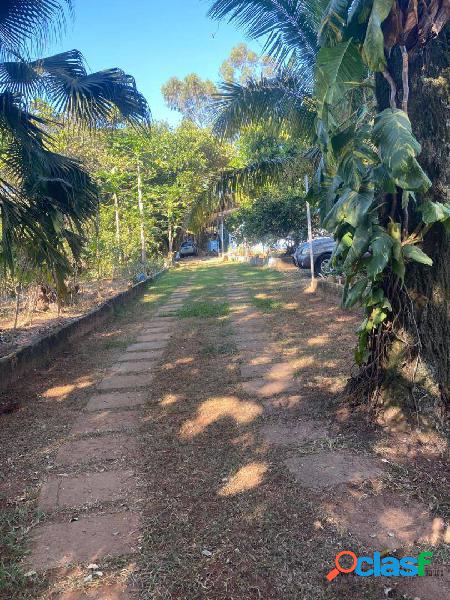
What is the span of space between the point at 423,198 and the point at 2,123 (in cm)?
420

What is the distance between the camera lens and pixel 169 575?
2252 mm

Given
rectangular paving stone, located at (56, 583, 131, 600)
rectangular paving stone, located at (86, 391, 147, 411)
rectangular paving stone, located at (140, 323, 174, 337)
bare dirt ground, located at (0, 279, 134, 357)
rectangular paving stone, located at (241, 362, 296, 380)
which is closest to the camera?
rectangular paving stone, located at (56, 583, 131, 600)

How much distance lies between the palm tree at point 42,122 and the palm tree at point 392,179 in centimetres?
301

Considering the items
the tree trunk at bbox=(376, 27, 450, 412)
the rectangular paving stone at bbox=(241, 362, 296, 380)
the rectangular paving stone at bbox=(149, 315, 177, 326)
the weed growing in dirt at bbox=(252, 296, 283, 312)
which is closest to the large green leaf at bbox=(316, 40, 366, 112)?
the tree trunk at bbox=(376, 27, 450, 412)

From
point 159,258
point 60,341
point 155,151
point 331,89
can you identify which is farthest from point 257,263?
point 331,89

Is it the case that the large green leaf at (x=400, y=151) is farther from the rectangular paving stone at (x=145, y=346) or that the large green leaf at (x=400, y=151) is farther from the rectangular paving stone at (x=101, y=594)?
the rectangular paving stone at (x=145, y=346)

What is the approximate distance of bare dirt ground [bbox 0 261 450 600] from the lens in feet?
7.35

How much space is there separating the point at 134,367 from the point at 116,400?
1.20 m

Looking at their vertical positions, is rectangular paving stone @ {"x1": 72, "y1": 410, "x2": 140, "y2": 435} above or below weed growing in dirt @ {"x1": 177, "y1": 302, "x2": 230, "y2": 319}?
below

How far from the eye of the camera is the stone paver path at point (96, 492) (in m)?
2.46

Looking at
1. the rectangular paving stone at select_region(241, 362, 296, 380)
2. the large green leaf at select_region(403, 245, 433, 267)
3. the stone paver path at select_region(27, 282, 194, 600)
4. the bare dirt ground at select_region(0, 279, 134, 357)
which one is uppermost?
the large green leaf at select_region(403, 245, 433, 267)

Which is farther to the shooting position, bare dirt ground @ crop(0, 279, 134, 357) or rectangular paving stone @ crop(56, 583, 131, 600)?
bare dirt ground @ crop(0, 279, 134, 357)

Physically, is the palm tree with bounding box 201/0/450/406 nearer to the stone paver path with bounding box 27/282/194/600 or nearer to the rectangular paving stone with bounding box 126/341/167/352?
the stone paver path with bounding box 27/282/194/600

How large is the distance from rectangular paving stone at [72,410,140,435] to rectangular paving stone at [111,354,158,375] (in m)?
1.29
